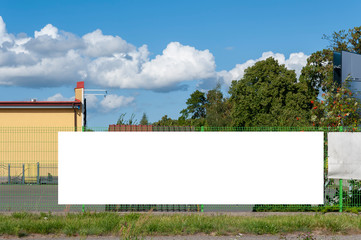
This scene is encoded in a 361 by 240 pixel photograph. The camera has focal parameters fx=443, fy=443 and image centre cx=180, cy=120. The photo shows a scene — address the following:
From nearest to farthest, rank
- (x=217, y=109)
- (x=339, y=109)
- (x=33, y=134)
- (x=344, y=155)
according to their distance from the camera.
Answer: (x=344, y=155)
(x=33, y=134)
(x=339, y=109)
(x=217, y=109)

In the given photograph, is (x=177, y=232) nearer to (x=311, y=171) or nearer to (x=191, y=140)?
(x=191, y=140)

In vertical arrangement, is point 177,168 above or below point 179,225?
above

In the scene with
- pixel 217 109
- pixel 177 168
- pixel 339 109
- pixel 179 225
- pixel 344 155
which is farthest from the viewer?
pixel 217 109

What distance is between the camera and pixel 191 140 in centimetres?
1152

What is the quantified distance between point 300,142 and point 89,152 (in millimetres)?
5514

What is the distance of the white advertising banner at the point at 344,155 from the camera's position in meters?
11.7

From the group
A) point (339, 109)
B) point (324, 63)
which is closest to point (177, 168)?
point (339, 109)

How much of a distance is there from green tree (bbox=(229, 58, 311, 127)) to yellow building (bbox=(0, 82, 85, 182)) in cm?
2245

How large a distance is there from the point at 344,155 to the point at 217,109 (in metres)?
49.5

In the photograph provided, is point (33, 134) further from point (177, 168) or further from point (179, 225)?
point (179, 225)

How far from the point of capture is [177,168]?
11.5 metres

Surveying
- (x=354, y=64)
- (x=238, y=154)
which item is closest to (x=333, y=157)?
(x=238, y=154)

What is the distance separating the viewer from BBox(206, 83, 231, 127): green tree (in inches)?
2242

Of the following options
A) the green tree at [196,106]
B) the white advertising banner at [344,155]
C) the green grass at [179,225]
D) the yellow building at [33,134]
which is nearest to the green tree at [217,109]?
the green tree at [196,106]
